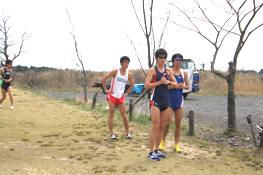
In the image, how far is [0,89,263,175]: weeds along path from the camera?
3.87 metres

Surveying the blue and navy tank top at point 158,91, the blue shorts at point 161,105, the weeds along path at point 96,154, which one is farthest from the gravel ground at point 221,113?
the blue and navy tank top at point 158,91

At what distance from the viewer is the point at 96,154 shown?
182 inches

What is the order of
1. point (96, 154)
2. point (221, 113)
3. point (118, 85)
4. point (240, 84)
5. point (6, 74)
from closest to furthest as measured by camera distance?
1. point (96, 154)
2. point (118, 85)
3. point (6, 74)
4. point (221, 113)
5. point (240, 84)

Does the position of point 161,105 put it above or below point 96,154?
above

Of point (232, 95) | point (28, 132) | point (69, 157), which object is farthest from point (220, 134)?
point (28, 132)

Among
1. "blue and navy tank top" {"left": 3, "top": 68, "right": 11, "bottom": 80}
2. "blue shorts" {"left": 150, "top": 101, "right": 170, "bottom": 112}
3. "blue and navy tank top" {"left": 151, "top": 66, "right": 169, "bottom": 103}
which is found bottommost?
"blue shorts" {"left": 150, "top": 101, "right": 170, "bottom": 112}

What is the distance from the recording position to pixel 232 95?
714 cm

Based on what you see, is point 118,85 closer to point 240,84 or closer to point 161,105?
point 161,105

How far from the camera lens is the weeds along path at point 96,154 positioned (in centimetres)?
387

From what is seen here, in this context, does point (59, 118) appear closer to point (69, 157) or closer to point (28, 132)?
point (28, 132)

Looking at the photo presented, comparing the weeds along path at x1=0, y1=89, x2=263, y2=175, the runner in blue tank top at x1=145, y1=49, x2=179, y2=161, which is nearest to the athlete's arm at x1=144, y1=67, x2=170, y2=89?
the runner in blue tank top at x1=145, y1=49, x2=179, y2=161

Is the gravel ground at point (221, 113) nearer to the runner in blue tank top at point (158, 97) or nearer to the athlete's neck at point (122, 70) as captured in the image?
the runner in blue tank top at point (158, 97)

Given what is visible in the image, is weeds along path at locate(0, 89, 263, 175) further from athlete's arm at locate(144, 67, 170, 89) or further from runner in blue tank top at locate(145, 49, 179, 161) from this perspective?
A: athlete's arm at locate(144, 67, 170, 89)

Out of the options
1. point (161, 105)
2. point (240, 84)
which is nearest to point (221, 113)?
point (161, 105)
